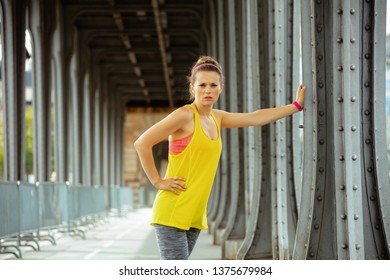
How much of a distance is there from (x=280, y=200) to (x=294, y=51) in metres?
1.64

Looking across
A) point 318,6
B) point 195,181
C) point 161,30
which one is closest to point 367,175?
point 318,6

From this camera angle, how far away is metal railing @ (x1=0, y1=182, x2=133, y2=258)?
13.0m

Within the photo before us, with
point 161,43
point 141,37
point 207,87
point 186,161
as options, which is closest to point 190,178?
point 186,161

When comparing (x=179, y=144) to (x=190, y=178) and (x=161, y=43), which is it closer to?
(x=190, y=178)

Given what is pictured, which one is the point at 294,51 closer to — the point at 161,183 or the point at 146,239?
the point at 161,183

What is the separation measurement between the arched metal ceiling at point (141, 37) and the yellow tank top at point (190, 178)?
61.9ft

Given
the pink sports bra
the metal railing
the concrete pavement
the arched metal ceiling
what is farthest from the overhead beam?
the pink sports bra

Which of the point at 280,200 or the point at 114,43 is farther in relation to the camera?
the point at 114,43

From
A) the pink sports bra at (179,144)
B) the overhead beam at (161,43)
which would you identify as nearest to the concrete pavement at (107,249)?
the pink sports bra at (179,144)

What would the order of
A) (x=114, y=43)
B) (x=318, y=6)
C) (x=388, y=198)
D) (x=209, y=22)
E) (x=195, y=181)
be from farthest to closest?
(x=114, y=43) < (x=209, y=22) < (x=318, y=6) < (x=388, y=198) < (x=195, y=181)

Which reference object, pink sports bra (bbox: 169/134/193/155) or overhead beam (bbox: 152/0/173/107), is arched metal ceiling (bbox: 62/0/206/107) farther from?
pink sports bra (bbox: 169/134/193/155)

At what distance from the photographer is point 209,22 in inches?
965

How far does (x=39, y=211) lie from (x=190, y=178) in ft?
40.5

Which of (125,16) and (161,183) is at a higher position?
(125,16)
